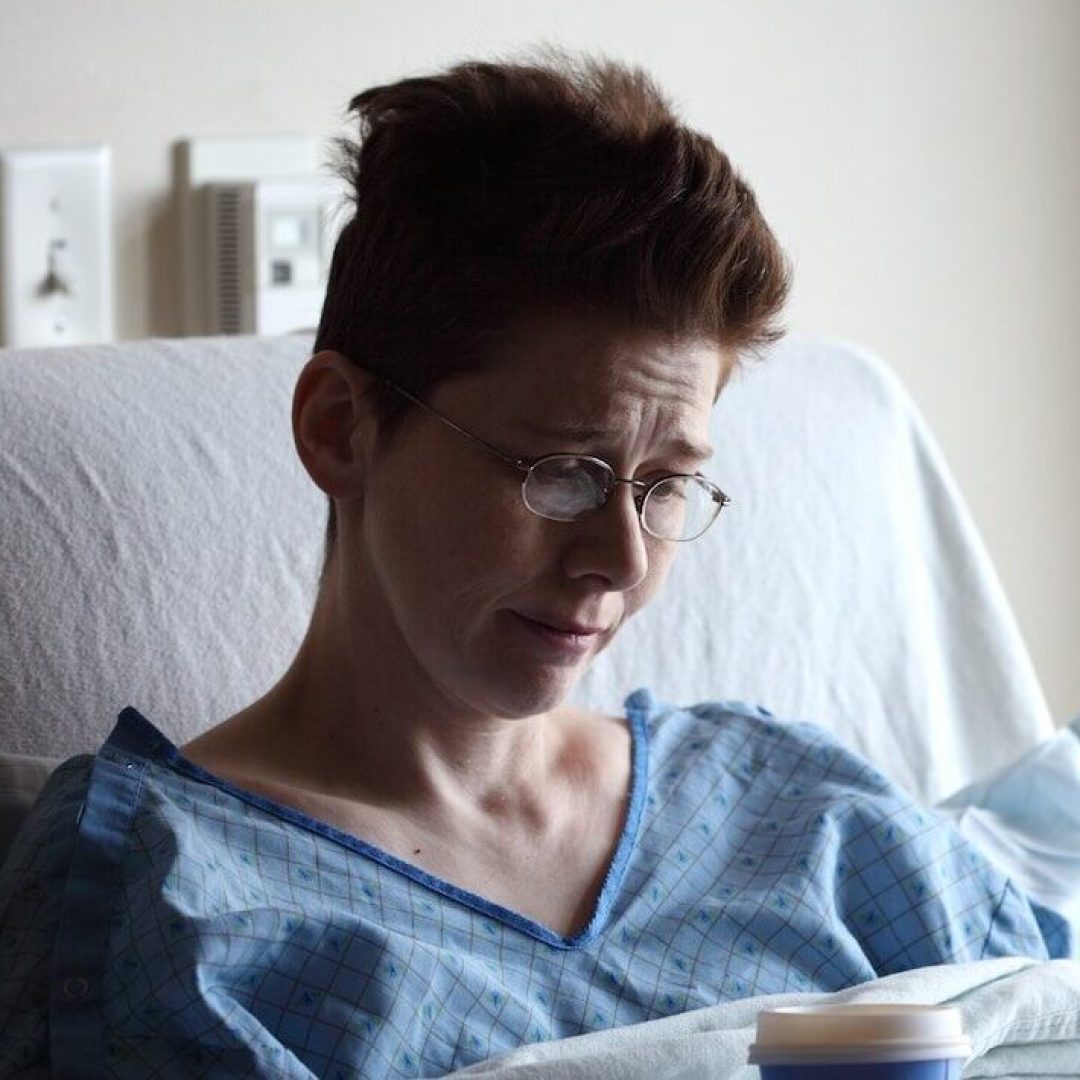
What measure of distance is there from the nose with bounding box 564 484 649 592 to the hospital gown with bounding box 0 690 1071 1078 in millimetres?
213

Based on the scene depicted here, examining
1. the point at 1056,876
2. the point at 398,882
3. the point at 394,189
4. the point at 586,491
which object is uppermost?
the point at 394,189

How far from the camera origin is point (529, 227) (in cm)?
119

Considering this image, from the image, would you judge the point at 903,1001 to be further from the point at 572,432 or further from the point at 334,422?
the point at 334,422

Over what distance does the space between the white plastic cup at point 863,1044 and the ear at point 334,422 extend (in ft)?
1.79

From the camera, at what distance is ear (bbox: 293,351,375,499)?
125 centimetres

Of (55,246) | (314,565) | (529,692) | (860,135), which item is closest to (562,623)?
(529,692)

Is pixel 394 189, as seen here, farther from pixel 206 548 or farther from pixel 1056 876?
pixel 1056 876

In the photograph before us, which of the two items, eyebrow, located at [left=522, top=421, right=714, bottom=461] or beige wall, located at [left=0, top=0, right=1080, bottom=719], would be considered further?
beige wall, located at [left=0, top=0, right=1080, bottom=719]

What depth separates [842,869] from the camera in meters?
1.39

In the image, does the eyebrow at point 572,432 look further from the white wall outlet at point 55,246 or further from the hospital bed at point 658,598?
the white wall outlet at point 55,246

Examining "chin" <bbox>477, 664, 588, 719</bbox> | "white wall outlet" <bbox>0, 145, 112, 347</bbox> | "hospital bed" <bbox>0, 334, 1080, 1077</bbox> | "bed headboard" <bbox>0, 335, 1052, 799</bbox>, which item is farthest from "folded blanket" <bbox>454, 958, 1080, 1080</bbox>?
"white wall outlet" <bbox>0, 145, 112, 347</bbox>

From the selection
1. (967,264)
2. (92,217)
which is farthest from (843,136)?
(92,217)

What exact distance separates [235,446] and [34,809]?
40 cm

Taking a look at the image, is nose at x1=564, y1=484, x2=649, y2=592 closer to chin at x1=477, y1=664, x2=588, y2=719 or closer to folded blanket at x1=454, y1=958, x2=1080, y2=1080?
chin at x1=477, y1=664, x2=588, y2=719
